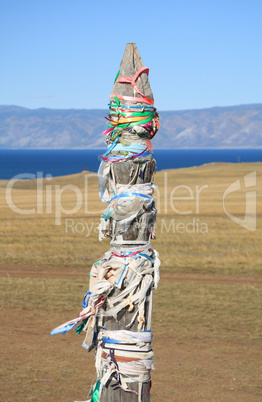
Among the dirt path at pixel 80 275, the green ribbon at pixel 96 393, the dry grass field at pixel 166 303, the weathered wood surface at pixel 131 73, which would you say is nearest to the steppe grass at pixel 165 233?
the dry grass field at pixel 166 303

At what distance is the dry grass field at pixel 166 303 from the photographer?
10367 millimetres

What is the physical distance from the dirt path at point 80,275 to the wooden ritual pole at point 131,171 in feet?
47.2

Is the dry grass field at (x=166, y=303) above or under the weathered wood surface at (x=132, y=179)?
under

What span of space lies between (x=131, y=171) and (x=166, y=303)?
1174 cm

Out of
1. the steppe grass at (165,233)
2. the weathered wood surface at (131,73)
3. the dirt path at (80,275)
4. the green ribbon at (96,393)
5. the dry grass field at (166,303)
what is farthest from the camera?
the steppe grass at (165,233)

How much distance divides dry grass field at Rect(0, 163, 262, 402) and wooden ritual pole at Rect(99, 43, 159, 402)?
5.73 metres

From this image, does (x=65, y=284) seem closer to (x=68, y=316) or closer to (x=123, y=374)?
(x=68, y=316)

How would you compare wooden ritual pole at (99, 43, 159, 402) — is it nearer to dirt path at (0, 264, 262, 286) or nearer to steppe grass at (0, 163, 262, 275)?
dirt path at (0, 264, 262, 286)

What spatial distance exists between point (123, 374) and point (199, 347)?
8300 mm

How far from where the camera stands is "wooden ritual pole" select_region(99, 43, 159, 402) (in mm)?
4309

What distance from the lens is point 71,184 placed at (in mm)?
62375

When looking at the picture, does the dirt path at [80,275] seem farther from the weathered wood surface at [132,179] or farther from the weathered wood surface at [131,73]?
the weathered wood surface at [131,73]

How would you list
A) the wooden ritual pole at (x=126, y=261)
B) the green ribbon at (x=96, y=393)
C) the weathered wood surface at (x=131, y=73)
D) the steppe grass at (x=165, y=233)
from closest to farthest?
the wooden ritual pole at (x=126, y=261) < the green ribbon at (x=96, y=393) < the weathered wood surface at (x=131, y=73) < the steppe grass at (x=165, y=233)

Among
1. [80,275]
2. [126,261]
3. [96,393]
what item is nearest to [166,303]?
[80,275]
